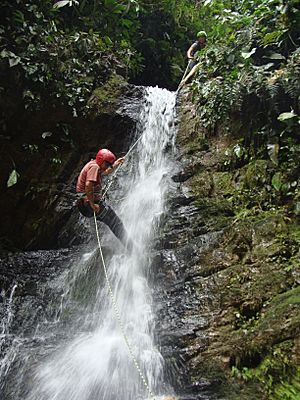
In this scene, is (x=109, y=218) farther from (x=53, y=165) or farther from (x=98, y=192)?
(x=53, y=165)

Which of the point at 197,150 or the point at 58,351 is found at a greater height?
the point at 197,150

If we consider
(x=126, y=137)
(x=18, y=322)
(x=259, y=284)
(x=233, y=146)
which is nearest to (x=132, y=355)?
(x=259, y=284)

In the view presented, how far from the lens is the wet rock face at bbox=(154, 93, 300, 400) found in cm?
333

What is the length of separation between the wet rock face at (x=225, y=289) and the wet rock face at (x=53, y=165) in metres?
2.53

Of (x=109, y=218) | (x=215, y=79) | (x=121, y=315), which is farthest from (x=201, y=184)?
(x=121, y=315)

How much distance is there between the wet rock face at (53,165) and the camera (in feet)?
23.4

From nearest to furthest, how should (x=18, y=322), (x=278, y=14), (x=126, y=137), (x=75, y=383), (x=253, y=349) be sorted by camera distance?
(x=253, y=349)
(x=75, y=383)
(x=18, y=322)
(x=278, y=14)
(x=126, y=137)

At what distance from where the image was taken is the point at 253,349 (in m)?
3.39

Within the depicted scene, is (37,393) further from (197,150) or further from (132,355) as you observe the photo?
(197,150)

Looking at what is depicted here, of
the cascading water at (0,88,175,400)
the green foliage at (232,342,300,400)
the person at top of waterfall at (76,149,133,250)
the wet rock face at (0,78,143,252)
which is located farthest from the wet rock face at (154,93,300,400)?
the wet rock face at (0,78,143,252)

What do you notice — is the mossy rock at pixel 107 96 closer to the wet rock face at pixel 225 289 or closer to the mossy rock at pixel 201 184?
the mossy rock at pixel 201 184

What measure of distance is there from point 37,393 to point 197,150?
4530 mm

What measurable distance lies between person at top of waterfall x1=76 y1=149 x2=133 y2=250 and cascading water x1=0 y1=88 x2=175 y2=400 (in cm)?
35

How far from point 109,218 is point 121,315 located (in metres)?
1.54
